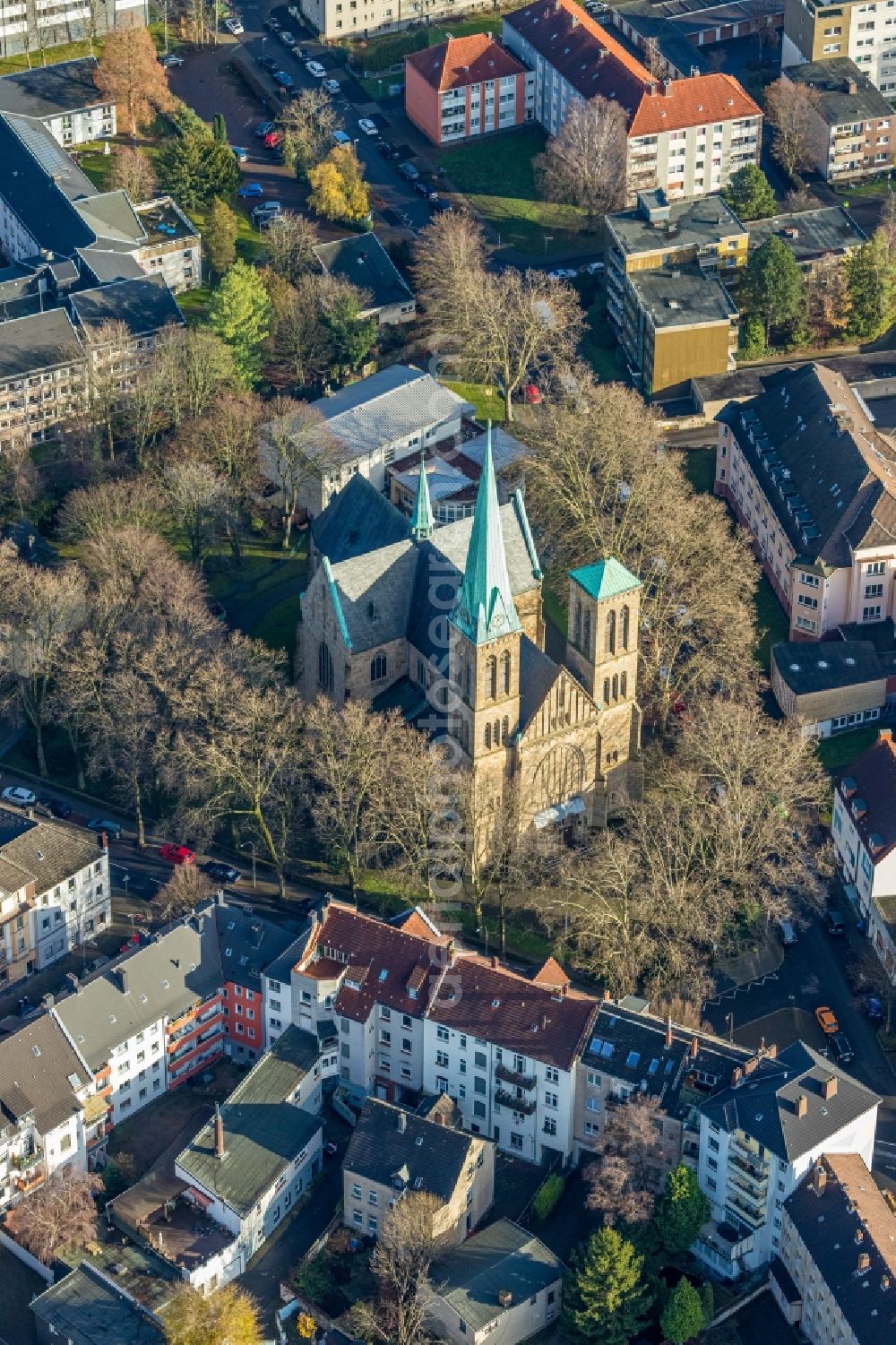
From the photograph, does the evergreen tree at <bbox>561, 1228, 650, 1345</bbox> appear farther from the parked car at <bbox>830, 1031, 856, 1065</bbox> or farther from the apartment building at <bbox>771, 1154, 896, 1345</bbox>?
the parked car at <bbox>830, 1031, 856, 1065</bbox>

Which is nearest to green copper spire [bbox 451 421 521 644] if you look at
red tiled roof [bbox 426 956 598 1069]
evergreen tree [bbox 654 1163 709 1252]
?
red tiled roof [bbox 426 956 598 1069]

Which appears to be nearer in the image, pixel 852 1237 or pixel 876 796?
pixel 852 1237

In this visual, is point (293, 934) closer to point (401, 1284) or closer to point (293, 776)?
A: point (293, 776)

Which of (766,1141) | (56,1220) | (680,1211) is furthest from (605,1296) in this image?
(56,1220)

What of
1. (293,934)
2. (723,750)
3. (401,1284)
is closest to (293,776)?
(293,934)

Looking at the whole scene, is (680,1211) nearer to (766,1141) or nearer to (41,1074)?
(766,1141)
